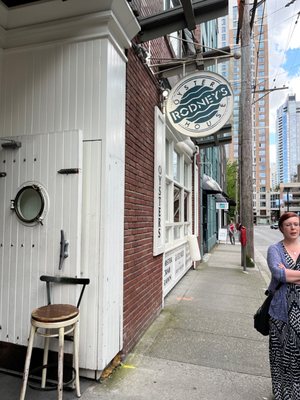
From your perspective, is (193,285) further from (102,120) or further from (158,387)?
(102,120)

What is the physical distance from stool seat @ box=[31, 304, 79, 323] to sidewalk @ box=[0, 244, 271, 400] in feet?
2.50

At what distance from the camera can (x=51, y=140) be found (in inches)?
123

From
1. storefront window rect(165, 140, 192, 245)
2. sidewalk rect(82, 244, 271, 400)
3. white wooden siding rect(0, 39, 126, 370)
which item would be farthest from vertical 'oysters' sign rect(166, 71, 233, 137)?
sidewalk rect(82, 244, 271, 400)

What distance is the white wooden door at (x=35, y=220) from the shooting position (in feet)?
9.93

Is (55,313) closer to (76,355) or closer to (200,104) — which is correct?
(76,355)

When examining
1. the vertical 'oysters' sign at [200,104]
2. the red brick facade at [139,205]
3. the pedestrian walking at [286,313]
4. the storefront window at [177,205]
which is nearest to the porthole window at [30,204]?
the red brick facade at [139,205]

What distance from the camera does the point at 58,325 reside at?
97.2 inches

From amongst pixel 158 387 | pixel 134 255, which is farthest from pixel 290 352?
pixel 134 255

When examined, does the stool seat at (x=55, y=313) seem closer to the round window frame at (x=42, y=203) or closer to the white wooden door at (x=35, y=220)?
the white wooden door at (x=35, y=220)

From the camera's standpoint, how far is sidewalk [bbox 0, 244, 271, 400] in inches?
114

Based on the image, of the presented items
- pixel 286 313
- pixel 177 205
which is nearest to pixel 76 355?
pixel 286 313

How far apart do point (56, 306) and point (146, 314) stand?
1.98 m

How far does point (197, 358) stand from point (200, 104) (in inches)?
131

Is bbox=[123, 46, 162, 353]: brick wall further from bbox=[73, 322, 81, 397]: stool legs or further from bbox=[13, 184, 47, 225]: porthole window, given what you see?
bbox=[13, 184, 47, 225]: porthole window
